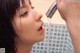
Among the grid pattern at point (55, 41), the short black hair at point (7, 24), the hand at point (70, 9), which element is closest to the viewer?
the hand at point (70, 9)

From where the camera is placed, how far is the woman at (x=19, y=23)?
3.23ft

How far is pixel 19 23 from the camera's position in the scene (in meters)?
1.01

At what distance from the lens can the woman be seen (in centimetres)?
99

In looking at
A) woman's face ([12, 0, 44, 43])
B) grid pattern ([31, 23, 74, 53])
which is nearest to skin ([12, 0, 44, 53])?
woman's face ([12, 0, 44, 43])

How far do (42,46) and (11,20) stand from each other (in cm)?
77

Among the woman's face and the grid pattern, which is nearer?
the woman's face

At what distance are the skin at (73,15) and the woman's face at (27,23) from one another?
0.53ft

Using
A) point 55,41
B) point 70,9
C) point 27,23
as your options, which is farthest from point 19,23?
point 55,41

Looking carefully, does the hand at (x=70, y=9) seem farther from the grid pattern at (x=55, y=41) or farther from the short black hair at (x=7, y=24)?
the grid pattern at (x=55, y=41)

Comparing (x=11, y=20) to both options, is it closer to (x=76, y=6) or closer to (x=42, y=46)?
(x=76, y=6)

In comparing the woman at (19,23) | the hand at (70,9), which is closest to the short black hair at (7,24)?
the woman at (19,23)

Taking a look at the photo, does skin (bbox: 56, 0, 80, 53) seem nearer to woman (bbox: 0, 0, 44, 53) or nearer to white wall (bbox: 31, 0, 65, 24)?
woman (bbox: 0, 0, 44, 53)

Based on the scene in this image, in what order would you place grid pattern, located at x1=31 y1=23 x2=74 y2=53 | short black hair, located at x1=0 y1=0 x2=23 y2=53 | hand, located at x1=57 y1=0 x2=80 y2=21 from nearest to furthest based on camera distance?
Result: hand, located at x1=57 y1=0 x2=80 y2=21, short black hair, located at x1=0 y1=0 x2=23 y2=53, grid pattern, located at x1=31 y1=23 x2=74 y2=53

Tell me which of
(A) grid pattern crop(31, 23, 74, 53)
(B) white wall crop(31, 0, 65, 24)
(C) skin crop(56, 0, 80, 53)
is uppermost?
(C) skin crop(56, 0, 80, 53)
